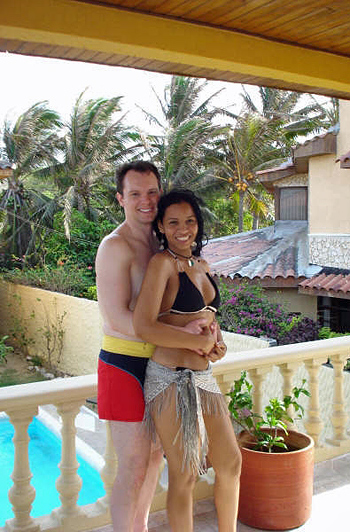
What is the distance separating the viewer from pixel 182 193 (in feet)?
6.75

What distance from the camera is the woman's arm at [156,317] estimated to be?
1911 mm

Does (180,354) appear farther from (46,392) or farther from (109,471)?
(109,471)

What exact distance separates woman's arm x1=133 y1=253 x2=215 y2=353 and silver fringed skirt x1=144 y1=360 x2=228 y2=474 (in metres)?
0.11

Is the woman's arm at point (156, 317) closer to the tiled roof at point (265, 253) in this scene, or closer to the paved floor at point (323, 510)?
the paved floor at point (323, 510)

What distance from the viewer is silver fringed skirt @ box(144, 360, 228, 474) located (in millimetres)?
1958

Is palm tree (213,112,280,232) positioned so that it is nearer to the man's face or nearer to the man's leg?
the man's face

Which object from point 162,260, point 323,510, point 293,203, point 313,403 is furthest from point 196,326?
point 293,203

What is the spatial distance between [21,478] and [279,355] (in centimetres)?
142

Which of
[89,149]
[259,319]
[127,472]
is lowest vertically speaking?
[259,319]

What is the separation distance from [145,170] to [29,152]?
1684 cm

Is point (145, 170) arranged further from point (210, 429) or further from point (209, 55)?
point (210, 429)

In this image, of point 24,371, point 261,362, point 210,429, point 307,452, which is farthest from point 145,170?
point 24,371

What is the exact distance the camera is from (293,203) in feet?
43.3

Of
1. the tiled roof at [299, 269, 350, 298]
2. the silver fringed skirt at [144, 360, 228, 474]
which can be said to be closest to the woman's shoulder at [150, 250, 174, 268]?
the silver fringed skirt at [144, 360, 228, 474]
